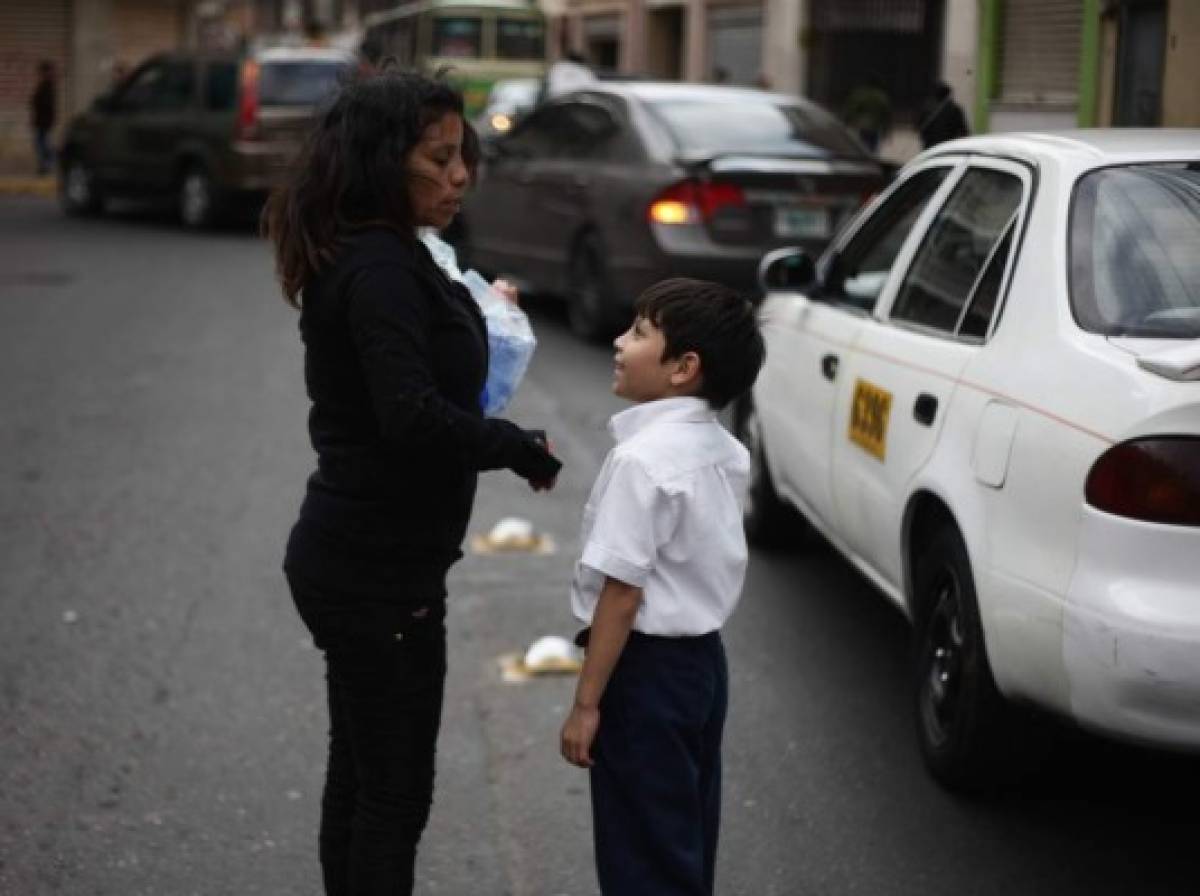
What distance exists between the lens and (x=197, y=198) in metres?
21.6

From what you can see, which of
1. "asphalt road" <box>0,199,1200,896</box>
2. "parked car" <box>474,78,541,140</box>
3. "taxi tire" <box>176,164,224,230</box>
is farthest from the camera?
"parked car" <box>474,78,541,140</box>

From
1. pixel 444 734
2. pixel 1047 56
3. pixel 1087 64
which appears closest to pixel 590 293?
pixel 1087 64

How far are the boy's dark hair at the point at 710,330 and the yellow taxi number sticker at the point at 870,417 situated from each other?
80.7 inches

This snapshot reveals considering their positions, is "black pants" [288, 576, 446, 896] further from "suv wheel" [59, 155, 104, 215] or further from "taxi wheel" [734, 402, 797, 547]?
"suv wheel" [59, 155, 104, 215]

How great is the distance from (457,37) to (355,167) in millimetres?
33535

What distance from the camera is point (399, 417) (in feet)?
10.2

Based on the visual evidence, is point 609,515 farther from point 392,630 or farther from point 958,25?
point 958,25

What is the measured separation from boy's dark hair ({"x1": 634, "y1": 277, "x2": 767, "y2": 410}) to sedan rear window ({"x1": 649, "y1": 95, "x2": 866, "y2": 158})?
28.7ft

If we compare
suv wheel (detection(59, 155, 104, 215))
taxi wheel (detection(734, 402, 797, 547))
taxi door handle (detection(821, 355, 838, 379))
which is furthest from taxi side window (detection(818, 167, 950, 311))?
suv wheel (detection(59, 155, 104, 215))

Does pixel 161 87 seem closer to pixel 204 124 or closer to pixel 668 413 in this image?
pixel 204 124

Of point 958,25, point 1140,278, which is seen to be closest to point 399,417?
point 1140,278

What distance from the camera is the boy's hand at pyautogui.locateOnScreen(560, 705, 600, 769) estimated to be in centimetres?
322

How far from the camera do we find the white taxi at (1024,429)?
388 cm

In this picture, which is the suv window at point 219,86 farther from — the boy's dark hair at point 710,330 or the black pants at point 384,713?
the boy's dark hair at point 710,330
